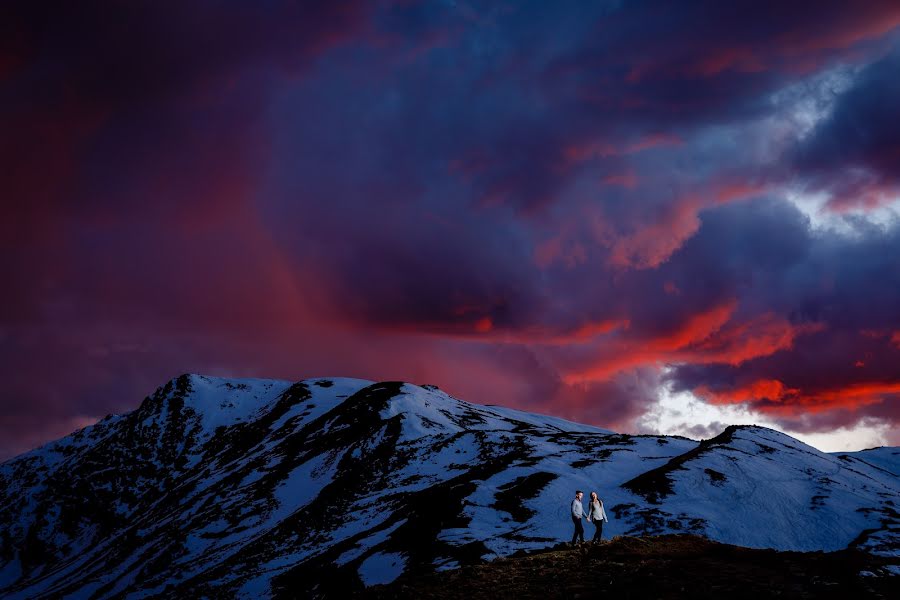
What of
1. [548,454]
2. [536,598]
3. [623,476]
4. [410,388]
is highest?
[410,388]

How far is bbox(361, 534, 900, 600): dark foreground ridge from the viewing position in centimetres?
2458

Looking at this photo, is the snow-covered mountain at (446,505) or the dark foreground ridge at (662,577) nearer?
the dark foreground ridge at (662,577)

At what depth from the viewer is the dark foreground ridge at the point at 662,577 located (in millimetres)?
24578

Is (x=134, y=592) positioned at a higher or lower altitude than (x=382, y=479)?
lower

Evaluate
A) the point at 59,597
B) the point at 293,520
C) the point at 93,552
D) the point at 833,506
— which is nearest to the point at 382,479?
the point at 293,520

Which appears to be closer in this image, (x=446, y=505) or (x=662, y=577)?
(x=662, y=577)

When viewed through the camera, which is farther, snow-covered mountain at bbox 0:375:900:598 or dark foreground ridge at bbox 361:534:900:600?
snow-covered mountain at bbox 0:375:900:598

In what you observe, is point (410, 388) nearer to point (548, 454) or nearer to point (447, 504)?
point (548, 454)

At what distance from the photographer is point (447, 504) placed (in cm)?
7425

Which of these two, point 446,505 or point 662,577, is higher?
point 446,505

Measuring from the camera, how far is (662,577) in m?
26.9

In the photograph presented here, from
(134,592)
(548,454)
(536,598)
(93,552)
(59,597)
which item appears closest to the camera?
(536,598)

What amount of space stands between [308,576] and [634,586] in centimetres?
5461

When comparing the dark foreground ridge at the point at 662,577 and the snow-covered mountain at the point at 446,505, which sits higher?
the snow-covered mountain at the point at 446,505
